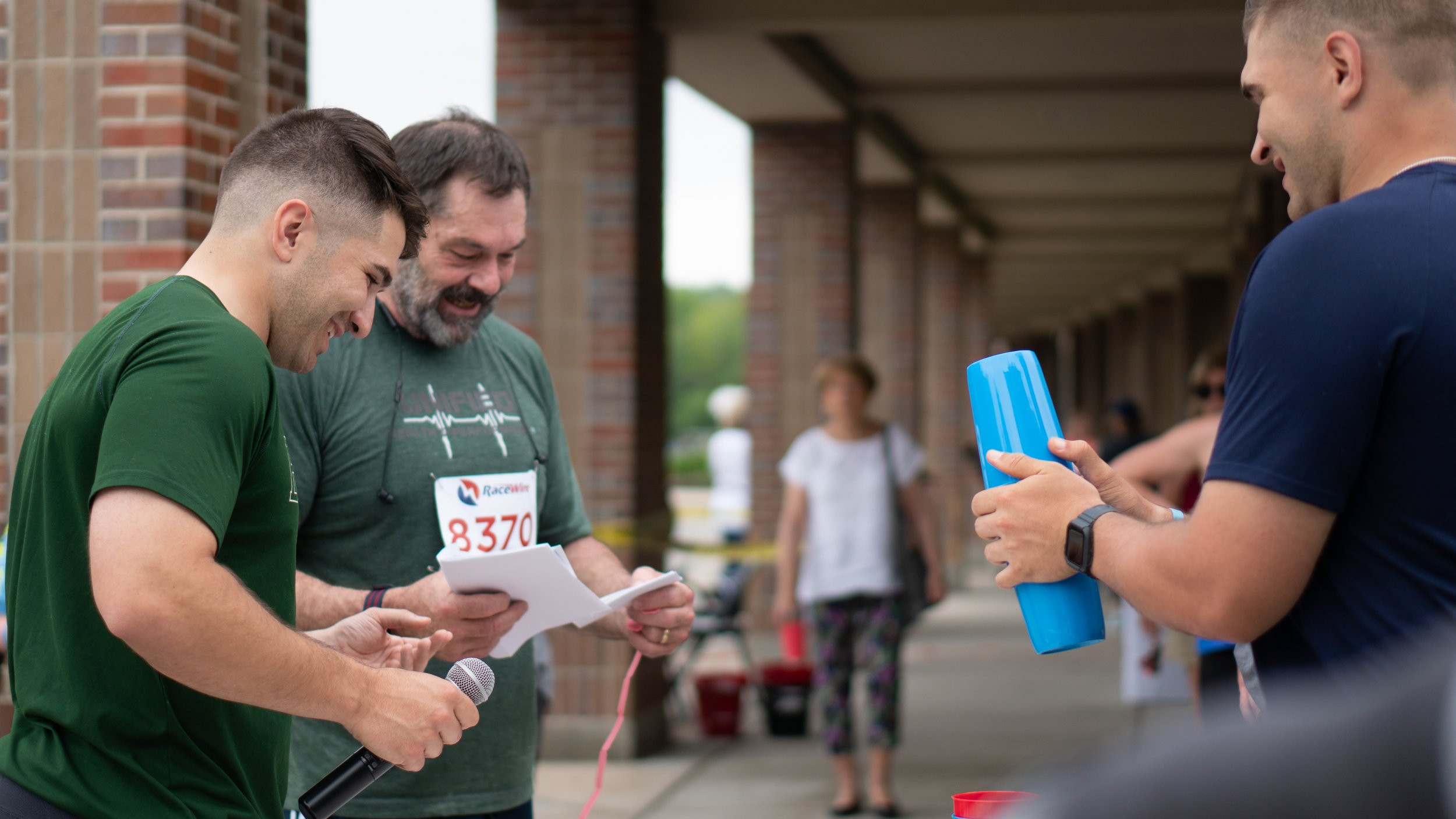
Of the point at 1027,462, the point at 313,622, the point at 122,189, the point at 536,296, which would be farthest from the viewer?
the point at 536,296

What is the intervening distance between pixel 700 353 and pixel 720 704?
103610 millimetres

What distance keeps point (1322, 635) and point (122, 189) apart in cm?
314

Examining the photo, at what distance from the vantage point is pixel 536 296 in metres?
7.39

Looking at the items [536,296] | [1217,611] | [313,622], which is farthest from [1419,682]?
[536,296]

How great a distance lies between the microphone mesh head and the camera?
2.19 metres

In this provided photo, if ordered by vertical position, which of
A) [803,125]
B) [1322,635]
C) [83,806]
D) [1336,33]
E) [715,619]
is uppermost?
[803,125]

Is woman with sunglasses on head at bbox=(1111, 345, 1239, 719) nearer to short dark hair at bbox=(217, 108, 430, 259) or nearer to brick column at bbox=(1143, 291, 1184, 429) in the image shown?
short dark hair at bbox=(217, 108, 430, 259)

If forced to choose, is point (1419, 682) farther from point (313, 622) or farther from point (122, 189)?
point (122, 189)

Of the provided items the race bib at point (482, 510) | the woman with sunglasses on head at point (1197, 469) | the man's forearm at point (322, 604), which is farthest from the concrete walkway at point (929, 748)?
the man's forearm at point (322, 604)

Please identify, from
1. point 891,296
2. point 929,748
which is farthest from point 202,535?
point 891,296

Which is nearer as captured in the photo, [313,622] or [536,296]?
[313,622]

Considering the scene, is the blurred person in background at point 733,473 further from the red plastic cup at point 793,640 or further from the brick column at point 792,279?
the red plastic cup at point 793,640

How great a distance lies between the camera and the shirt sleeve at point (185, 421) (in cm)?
163

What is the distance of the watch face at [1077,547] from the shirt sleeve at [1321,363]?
0.26 metres
